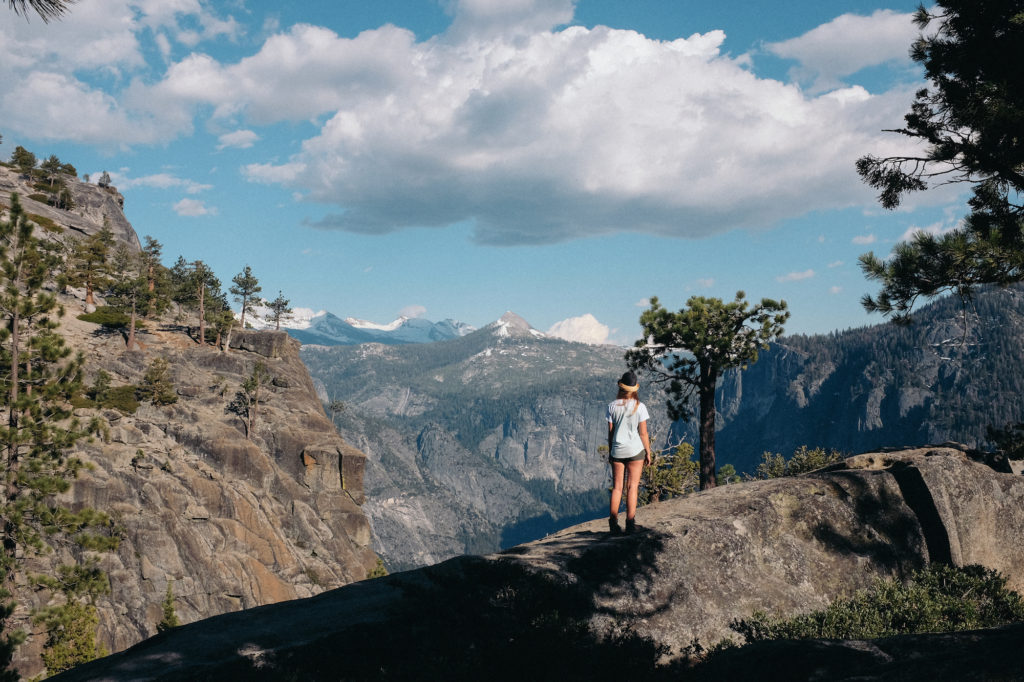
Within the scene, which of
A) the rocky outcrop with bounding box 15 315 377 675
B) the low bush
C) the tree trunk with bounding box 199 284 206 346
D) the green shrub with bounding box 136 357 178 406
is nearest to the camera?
the rocky outcrop with bounding box 15 315 377 675

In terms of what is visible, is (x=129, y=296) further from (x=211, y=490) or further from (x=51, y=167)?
(x=51, y=167)

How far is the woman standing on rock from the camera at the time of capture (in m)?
11.5

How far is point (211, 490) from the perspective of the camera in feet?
250

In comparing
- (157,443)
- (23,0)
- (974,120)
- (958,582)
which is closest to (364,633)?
(23,0)

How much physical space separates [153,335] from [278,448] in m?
26.6

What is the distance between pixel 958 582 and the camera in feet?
40.8

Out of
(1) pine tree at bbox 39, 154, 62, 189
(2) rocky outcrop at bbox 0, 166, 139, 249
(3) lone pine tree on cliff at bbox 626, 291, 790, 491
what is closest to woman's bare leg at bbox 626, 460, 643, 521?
(3) lone pine tree on cliff at bbox 626, 291, 790, 491

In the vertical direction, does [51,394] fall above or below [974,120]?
below

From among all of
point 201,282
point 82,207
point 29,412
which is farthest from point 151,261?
point 29,412

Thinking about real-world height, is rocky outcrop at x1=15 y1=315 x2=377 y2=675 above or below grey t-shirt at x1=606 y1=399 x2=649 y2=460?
below

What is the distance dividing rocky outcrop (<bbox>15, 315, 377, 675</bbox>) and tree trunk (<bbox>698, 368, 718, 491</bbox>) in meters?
46.1

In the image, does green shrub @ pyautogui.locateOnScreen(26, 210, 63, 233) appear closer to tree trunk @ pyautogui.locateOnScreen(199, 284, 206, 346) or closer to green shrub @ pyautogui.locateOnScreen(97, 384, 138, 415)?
tree trunk @ pyautogui.locateOnScreen(199, 284, 206, 346)

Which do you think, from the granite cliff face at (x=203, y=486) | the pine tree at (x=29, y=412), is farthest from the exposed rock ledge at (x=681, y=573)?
the granite cliff face at (x=203, y=486)

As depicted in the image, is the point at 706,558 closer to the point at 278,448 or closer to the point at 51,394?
the point at 51,394
